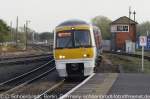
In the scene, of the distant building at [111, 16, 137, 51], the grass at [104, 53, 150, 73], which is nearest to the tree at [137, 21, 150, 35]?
the distant building at [111, 16, 137, 51]

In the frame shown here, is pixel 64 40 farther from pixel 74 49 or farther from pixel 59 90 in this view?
pixel 59 90

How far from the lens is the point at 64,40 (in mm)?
26875

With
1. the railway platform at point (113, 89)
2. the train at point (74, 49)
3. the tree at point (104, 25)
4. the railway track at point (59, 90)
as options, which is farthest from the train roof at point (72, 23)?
the tree at point (104, 25)

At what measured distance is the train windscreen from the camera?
2677cm

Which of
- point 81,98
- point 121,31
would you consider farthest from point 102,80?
point 121,31

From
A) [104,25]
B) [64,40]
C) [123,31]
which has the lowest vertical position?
[64,40]

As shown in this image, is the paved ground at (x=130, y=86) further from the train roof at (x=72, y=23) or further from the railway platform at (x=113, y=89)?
the train roof at (x=72, y=23)

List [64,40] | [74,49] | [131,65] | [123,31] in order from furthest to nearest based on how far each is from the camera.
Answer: [123,31] → [131,65] → [64,40] → [74,49]

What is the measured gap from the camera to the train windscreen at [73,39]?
1054 inches

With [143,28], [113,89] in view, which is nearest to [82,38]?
[113,89]

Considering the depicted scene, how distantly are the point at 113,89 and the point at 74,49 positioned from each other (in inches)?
287

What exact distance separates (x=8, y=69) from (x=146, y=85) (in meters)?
18.0

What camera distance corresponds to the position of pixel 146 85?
21.3m

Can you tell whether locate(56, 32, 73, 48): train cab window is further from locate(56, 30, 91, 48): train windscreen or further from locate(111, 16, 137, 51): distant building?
locate(111, 16, 137, 51): distant building
